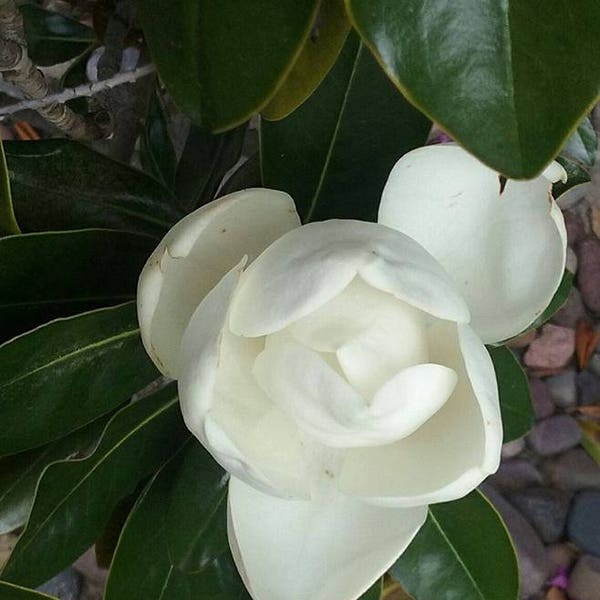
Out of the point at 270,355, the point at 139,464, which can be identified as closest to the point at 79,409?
the point at 139,464

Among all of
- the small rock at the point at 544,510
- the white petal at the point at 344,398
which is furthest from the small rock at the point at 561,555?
the white petal at the point at 344,398

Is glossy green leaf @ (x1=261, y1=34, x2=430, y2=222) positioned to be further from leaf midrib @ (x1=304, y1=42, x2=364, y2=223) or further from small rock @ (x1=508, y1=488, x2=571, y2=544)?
small rock @ (x1=508, y1=488, x2=571, y2=544)

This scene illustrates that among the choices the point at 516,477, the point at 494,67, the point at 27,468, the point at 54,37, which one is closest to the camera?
the point at 494,67

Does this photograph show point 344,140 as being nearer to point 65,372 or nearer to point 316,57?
point 316,57

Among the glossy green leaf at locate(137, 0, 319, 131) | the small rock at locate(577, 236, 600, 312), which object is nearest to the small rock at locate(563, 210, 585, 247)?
the small rock at locate(577, 236, 600, 312)

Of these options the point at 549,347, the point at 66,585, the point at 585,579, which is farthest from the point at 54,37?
the point at 585,579

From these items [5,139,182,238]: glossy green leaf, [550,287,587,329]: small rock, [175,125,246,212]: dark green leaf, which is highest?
[5,139,182,238]: glossy green leaf

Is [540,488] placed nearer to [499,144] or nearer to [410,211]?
[410,211]
